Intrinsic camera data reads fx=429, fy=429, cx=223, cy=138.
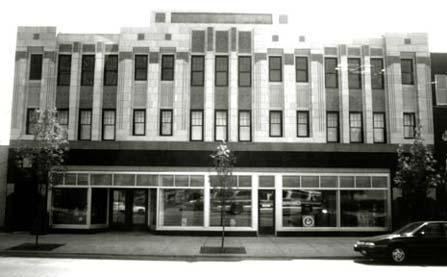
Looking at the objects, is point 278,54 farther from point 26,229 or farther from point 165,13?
point 26,229

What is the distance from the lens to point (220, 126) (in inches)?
930

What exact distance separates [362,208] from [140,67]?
14521mm

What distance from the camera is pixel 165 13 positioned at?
26.2m

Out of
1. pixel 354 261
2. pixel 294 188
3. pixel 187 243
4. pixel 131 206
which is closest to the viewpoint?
pixel 354 261

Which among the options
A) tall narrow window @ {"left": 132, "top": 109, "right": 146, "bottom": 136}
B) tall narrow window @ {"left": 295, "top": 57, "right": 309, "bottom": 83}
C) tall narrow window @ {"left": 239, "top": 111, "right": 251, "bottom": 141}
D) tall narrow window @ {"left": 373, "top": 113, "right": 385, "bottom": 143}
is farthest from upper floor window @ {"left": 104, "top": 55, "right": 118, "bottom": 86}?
tall narrow window @ {"left": 373, "top": 113, "right": 385, "bottom": 143}

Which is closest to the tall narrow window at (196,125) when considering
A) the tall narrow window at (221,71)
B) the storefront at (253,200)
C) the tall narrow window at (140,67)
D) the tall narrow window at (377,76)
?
the storefront at (253,200)

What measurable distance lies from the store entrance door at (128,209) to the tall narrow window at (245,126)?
6.65 m

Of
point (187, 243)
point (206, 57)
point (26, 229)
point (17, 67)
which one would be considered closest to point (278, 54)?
point (206, 57)

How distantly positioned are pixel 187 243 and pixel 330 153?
9196 millimetres

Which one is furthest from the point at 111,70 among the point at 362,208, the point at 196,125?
the point at 362,208

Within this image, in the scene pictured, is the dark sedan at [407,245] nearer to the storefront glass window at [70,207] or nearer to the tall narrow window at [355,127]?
the tall narrow window at [355,127]

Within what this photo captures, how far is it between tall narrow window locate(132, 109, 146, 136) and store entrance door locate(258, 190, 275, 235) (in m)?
7.28

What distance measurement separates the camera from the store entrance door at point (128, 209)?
2467 centimetres

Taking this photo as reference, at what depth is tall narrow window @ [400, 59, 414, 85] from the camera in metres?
24.2
